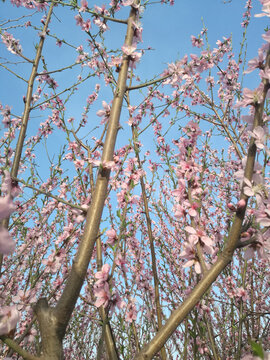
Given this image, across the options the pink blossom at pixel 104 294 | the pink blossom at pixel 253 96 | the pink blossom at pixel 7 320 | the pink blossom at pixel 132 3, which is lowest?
the pink blossom at pixel 7 320

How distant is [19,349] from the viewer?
3.17 ft


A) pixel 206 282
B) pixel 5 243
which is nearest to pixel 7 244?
pixel 5 243

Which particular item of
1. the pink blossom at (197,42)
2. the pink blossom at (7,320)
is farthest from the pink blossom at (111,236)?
the pink blossom at (197,42)

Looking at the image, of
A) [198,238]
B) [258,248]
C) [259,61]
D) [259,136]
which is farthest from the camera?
[198,238]

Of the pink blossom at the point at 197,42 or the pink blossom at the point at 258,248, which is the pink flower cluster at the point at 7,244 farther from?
the pink blossom at the point at 197,42

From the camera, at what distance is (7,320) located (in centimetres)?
106

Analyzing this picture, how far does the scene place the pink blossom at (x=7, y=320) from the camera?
1.03m

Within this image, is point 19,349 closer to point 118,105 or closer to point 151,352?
point 151,352

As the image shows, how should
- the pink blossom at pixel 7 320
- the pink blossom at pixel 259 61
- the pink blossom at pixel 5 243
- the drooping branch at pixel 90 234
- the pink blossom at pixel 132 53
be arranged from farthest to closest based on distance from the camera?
the pink blossom at pixel 132 53, the pink blossom at pixel 259 61, the drooping branch at pixel 90 234, the pink blossom at pixel 7 320, the pink blossom at pixel 5 243

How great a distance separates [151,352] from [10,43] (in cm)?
414

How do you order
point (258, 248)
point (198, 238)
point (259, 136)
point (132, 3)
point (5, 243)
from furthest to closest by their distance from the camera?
point (132, 3)
point (198, 238)
point (258, 248)
point (259, 136)
point (5, 243)

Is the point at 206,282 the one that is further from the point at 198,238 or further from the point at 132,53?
the point at 132,53

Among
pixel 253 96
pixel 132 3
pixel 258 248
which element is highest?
pixel 132 3

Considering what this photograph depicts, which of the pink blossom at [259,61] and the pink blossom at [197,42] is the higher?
the pink blossom at [197,42]
